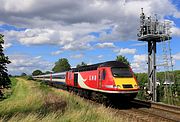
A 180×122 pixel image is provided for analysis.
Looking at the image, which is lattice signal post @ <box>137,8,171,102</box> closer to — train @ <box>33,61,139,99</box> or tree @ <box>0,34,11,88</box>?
train @ <box>33,61,139,99</box>

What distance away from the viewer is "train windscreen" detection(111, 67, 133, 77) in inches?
794

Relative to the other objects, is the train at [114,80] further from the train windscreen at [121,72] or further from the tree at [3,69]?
the tree at [3,69]

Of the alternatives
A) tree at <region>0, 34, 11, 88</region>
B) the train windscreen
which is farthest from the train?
tree at <region>0, 34, 11, 88</region>

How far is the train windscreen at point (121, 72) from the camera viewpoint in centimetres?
2017

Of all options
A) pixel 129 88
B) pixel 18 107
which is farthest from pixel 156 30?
pixel 18 107

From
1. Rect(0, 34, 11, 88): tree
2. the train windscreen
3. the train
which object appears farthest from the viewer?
the train windscreen

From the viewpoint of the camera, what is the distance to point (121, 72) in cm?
2041

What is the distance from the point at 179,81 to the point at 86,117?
1727 centimetres

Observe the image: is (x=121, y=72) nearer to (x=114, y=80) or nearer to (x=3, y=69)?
(x=114, y=80)

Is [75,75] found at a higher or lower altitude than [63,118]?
higher

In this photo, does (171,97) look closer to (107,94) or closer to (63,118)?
(107,94)

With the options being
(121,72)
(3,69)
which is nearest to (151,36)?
(121,72)

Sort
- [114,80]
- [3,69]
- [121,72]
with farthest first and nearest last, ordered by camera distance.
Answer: [121,72] → [114,80] → [3,69]

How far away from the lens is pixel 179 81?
27.3m
